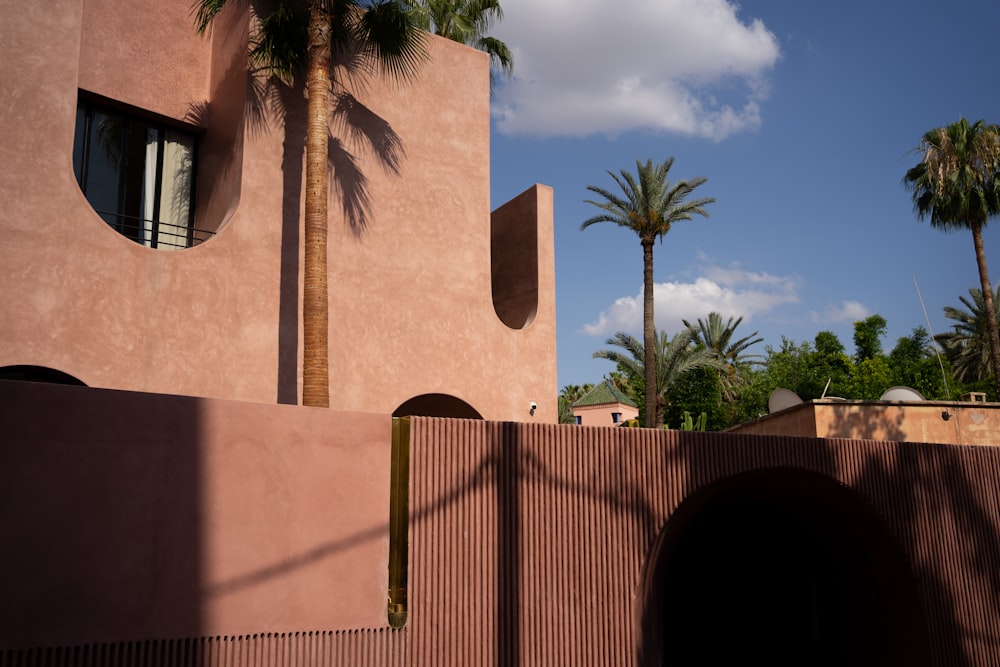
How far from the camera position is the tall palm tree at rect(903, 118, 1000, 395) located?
28.1 meters

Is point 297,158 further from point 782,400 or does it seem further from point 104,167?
point 782,400

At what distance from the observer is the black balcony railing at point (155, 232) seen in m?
15.8

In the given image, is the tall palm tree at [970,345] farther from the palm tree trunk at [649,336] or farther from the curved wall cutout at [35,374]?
the curved wall cutout at [35,374]

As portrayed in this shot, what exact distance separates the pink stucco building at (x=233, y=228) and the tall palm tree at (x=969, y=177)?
16060 mm

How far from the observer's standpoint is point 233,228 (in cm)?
1492

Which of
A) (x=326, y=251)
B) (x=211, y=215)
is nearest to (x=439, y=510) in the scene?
(x=326, y=251)

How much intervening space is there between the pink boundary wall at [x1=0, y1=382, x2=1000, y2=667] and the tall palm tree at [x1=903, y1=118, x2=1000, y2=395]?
1848cm

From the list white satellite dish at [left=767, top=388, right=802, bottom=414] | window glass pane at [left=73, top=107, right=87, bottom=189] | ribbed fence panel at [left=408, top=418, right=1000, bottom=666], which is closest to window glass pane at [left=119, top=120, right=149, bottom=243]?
window glass pane at [left=73, top=107, right=87, bottom=189]

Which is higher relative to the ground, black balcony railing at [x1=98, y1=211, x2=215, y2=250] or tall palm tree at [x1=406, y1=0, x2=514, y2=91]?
tall palm tree at [x1=406, y1=0, x2=514, y2=91]

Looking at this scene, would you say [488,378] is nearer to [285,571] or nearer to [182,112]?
[182,112]

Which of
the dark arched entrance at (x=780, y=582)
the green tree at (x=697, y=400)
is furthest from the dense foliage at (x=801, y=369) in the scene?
the dark arched entrance at (x=780, y=582)

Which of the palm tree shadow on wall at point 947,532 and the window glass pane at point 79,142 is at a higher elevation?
the window glass pane at point 79,142

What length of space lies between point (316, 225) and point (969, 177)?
22.8 m

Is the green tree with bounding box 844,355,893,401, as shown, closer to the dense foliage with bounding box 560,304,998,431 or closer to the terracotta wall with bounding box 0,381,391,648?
the dense foliage with bounding box 560,304,998,431
